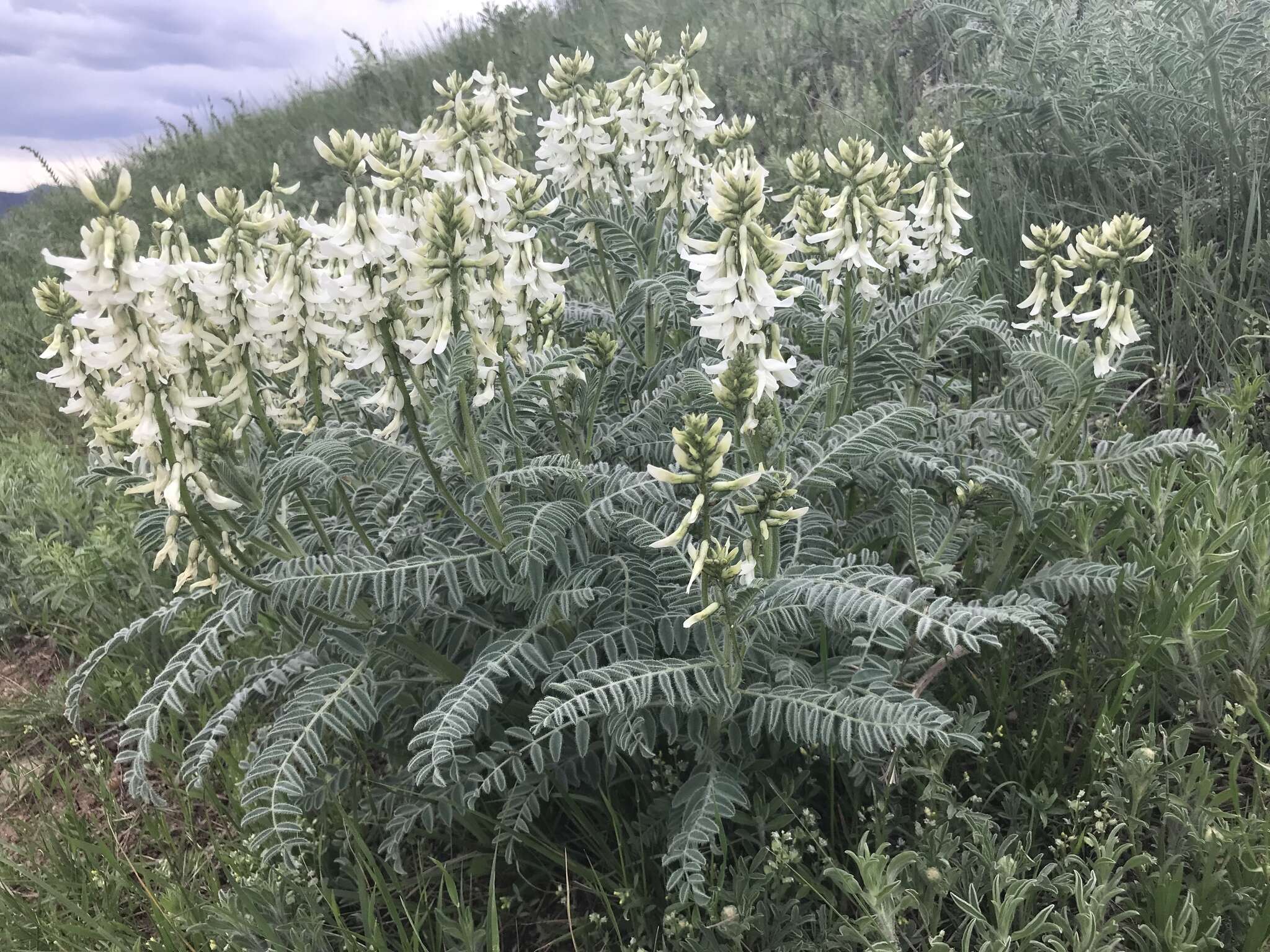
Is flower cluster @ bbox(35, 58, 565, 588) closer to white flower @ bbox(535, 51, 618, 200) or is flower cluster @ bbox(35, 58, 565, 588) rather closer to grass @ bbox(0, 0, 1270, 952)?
white flower @ bbox(535, 51, 618, 200)

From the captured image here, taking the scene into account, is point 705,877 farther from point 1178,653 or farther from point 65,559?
point 65,559

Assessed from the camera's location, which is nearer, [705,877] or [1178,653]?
[705,877]

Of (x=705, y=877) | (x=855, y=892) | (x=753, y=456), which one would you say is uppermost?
(x=753, y=456)

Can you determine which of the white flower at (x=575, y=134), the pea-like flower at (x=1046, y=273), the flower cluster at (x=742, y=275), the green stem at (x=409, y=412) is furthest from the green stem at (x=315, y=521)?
the pea-like flower at (x=1046, y=273)

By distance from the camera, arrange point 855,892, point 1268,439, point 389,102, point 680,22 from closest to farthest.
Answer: point 855,892, point 1268,439, point 680,22, point 389,102

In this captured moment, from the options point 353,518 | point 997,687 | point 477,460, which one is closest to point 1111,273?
point 997,687

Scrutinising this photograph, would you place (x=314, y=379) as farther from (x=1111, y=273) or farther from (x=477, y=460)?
(x=1111, y=273)

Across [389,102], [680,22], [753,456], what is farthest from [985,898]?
[389,102]

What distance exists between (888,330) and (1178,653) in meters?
0.96

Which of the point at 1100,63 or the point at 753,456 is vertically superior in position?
the point at 1100,63

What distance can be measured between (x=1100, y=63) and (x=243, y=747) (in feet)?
13.0

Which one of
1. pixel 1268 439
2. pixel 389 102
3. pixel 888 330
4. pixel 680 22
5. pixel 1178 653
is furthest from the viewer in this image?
pixel 389 102

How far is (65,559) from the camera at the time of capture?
11.1ft

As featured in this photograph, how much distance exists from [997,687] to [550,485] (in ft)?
3.67
